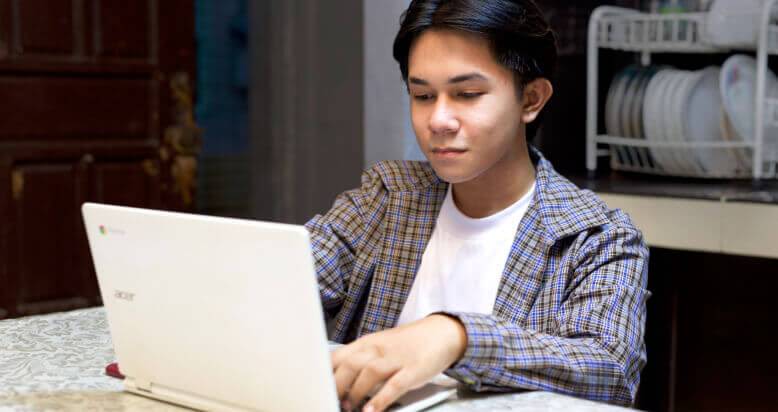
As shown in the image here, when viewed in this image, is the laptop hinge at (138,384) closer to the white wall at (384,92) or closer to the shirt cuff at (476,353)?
the shirt cuff at (476,353)

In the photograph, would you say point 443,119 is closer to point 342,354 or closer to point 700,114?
point 342,354

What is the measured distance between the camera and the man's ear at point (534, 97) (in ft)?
4.77

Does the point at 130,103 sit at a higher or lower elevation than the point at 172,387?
higher

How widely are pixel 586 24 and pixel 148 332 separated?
6.88 feet

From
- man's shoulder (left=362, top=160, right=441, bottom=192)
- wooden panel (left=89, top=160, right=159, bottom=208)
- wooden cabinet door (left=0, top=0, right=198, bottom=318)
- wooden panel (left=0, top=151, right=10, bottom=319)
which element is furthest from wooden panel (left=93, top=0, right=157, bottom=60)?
man's shoulder (left=362, top=160, right=441, bottom=192)

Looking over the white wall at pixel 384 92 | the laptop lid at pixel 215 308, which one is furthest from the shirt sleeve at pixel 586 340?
the white wall at pixel 384 92

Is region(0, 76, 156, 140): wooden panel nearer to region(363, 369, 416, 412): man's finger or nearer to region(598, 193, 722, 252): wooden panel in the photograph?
region(598, 193, 722, 252): wooden panel

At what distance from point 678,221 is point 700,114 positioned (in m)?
0.44

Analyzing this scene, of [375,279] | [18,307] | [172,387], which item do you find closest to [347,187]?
[18,307]

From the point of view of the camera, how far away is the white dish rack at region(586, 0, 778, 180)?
2295 millimetres

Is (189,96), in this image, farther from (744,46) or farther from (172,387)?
(172,387)

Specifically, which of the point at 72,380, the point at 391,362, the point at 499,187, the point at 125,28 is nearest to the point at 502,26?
the point at 499,187

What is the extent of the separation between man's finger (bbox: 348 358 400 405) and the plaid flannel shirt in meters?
0.10

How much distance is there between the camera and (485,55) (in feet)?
4.49
